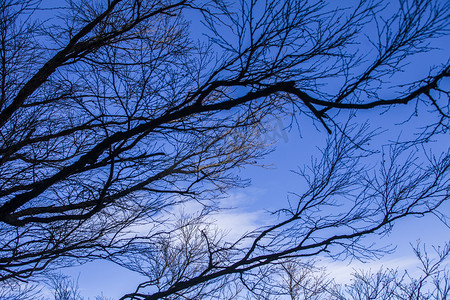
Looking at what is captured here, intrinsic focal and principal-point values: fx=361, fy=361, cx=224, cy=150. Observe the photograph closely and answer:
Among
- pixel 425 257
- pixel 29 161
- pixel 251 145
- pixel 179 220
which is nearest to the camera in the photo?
pixel 29 161

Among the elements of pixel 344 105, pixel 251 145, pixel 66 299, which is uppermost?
pixel 251 145

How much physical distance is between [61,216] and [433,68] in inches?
133

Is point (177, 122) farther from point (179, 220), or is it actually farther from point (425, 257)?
point (425, 257)

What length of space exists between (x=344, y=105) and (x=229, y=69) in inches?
38.8

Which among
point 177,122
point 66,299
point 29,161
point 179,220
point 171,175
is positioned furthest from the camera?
point 66,299

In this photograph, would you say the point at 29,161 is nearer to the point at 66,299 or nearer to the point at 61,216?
the point at 61,216

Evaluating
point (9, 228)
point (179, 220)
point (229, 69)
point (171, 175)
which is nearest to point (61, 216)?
point (9, 228)

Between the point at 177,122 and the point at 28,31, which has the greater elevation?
the point at 28,31

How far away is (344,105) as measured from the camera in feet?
8.20

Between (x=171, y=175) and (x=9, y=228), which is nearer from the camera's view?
(x=9, y=228)

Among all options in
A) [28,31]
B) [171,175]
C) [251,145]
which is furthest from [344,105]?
[28,31]

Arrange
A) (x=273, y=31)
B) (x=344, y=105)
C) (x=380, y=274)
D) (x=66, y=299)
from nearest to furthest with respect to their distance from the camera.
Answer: (x=344, y=105)
(x=273, y=31)
(x=66, y=299)
(x=380, y=274)

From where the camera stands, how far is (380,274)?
7.68m

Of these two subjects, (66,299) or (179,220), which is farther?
(66,299)
